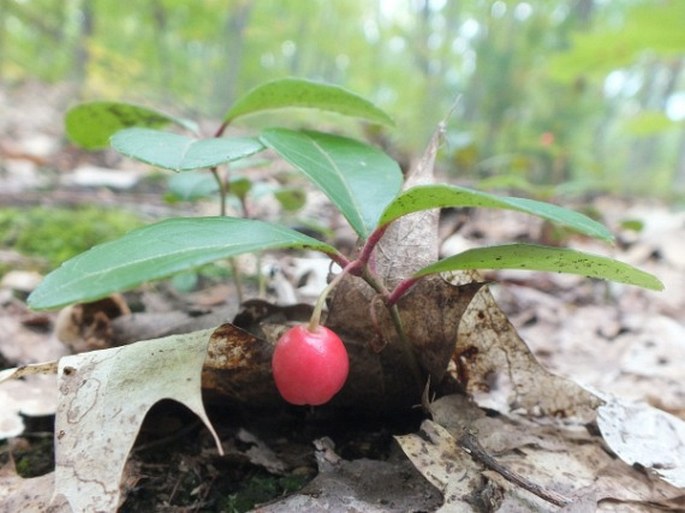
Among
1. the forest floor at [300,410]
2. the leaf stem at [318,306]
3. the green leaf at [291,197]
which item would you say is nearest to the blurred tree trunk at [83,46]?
the forest floor at [300,410]

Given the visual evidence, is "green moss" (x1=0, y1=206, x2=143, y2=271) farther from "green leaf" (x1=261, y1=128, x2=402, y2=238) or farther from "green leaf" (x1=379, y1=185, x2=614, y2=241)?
"green leaf" (x1=379, y1=185, x2=614, y2=241)

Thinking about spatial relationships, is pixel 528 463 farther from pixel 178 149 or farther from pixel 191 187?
pixel 191 187

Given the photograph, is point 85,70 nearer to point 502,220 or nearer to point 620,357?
point 502,220

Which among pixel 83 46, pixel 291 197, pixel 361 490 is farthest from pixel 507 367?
pixel 83 46

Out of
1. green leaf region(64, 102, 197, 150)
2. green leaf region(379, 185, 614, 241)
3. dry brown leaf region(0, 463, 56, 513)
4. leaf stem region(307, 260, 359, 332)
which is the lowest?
dry brown leaf region(0, 463, 56, 513)

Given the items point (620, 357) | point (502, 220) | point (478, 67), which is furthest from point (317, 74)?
point (620, 357)

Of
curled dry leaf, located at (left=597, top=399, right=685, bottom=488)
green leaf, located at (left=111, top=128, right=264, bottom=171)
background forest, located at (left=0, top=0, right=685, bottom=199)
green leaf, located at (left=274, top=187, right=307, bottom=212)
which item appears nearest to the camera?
green leaf, located at (left=111, top=128, right=264, bottom=171)

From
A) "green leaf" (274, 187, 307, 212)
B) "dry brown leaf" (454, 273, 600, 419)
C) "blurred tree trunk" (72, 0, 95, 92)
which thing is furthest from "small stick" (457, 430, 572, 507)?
"blurred tree trunk" (72, 0, 95, 92)
